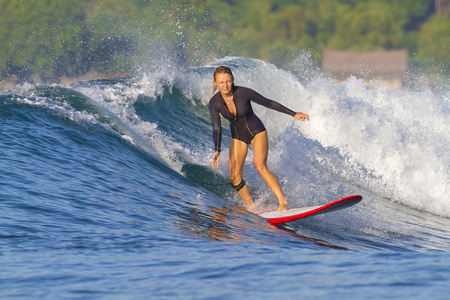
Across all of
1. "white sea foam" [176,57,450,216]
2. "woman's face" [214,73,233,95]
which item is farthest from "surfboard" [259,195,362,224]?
"woman's face" [214,73,233,95]

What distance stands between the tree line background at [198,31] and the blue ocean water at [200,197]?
1167 inches

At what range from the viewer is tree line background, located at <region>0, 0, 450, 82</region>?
42281mm

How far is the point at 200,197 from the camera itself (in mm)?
6625

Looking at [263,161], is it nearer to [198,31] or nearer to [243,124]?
[243,124]

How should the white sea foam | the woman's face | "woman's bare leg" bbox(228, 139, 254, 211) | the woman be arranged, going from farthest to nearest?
the white sea foam, "woman's bare leg" bbox(228, 139, 254, 211), the woman, the woman's face

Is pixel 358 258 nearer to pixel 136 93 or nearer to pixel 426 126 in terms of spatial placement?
pixel 136 93

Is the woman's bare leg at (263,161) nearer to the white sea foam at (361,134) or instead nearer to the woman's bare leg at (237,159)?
the woman's bare leg at (237,159)

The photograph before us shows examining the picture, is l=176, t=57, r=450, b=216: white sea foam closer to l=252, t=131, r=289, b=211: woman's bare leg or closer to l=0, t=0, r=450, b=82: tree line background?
l=252, t=131, r=289, b=211: woman's bare leg

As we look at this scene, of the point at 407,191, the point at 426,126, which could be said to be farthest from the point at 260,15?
the point at 407,191

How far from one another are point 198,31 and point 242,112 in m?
41.8

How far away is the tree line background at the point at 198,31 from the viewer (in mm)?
42281

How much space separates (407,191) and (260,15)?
41.6 m

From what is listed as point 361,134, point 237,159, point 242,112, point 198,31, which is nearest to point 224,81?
point 242,112

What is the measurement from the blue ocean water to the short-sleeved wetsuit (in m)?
0.86
